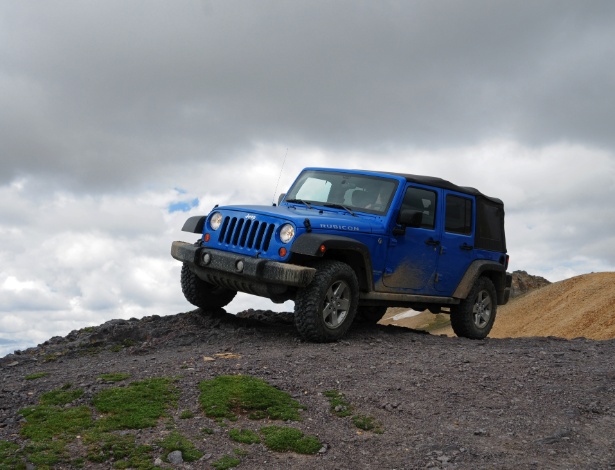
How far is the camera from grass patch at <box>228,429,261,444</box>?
6980mm

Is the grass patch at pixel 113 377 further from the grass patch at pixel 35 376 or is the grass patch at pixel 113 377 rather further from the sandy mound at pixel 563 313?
the sandy mound at pixel 563 313

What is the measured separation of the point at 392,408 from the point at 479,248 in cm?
608

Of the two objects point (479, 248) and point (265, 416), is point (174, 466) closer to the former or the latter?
point (265, 416)

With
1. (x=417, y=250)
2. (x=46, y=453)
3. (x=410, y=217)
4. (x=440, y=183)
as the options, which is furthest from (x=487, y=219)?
(x=46, y=453)

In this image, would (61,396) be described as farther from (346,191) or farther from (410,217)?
(346,191)

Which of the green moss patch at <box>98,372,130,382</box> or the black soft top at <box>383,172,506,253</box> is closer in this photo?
the green moss patch at <box>98,372,130,382</box>

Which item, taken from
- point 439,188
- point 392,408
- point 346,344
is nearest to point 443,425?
point 392,408

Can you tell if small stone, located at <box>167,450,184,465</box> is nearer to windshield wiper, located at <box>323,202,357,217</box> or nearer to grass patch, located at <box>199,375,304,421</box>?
grass patch, located at <box>199,375,304,421</box>

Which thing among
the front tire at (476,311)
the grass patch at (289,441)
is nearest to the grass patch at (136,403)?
the grass patch at (289,441)

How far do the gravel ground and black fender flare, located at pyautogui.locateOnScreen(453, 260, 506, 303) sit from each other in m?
0.95

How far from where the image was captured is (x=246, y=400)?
7.75m

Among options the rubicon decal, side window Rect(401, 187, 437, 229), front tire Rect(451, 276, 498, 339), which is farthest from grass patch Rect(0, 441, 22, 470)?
front tire Rect(451, 276, 498, 339)

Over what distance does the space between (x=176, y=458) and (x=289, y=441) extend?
102 cm

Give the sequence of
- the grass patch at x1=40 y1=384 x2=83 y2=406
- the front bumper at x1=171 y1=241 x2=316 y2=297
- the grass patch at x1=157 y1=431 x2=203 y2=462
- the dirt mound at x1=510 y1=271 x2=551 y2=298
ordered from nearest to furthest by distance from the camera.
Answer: the grass patch at x1=157 y1=431 x2=203 y2=462 → the grass patch at x1=40 y1=384 x2=83 y2=406 → the front bumper at x1=171 y1=241 x2=316 y2=297 → the dirt mound at x1=510 y1=271 x2=551 y2=298
